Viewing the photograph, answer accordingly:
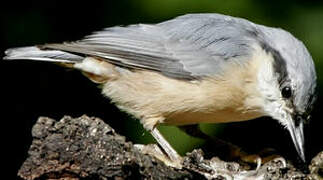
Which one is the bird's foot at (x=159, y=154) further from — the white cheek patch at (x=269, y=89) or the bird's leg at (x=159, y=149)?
the white cheek patch at (x=269, y=89)

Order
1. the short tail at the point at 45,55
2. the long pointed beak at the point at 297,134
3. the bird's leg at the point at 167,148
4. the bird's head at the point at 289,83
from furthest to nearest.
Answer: the short tail at the point at 45,55 → the bird's leg at the point at 167,148 → the long pointed beak at the point at 297,134 → the bird's head at the point at 289,83

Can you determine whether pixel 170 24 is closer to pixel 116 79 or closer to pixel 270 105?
pixel 116 79

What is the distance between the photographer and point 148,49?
446 centimetres

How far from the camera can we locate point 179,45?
443 cm

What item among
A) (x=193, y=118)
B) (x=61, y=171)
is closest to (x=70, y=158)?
(x=61, y=171)

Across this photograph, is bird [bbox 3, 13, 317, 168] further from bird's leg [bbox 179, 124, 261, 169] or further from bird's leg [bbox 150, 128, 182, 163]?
bird's leg [bbox 179, 124, 261, 169]

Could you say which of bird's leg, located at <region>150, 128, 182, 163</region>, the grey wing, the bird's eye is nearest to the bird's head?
the bird's eye

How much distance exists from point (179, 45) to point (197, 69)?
0.21 meters

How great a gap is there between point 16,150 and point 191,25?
182 centimetres

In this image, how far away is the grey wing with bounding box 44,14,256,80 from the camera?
4.32 meters

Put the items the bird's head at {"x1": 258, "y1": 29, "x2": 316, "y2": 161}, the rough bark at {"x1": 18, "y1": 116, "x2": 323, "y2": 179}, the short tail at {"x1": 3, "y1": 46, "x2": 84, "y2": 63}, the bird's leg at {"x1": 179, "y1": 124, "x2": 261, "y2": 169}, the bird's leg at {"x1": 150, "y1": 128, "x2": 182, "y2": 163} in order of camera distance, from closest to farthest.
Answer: the rough bark at {"x1": 18, "y1": 116, "x2": 323, "y2": 179}, the bird's head at {"x1": 258, "y1": 29, "x2": 316, "y2": 161}, the bird's leg at {"x1": 150, "y1": 128, "x2": 182, "y2": 163}, the bird's leg at {"x1": 179, "y1": 124, "x2": 261, "y2": 169}, the short tail at {"x1": 3, "y1": 46, "x2": 84, "y2": 63}

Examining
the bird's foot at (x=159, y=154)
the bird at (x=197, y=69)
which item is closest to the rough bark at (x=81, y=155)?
the bird's foot at (x=159, y=154)

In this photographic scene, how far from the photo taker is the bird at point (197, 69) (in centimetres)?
412

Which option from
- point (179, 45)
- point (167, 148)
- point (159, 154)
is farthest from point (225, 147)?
point (179, 45)
